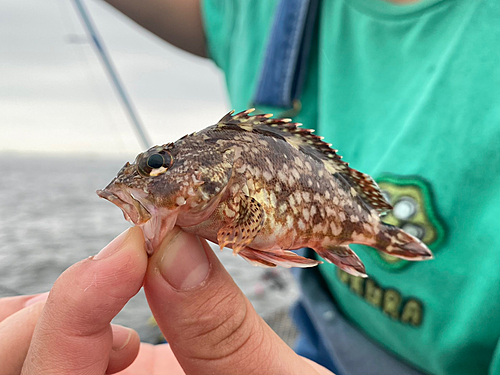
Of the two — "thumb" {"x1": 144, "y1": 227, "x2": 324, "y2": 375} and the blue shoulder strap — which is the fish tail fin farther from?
the blue shoulder strap

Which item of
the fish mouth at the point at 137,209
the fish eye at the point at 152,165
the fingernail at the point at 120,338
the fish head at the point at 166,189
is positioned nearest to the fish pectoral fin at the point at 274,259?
the fish head at the point at 166,189

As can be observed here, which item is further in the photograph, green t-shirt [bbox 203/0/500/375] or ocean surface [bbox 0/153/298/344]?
ocean surface [bbox 0/153/298/344]

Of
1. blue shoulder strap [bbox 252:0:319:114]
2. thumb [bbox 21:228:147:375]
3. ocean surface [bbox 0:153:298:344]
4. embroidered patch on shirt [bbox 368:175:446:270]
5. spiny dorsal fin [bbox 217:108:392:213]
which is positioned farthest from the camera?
ocean surface [bbox 0:153:298:344]

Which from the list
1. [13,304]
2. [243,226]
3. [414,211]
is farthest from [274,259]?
[13,304]

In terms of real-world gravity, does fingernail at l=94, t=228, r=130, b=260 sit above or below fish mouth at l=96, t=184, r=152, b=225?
below

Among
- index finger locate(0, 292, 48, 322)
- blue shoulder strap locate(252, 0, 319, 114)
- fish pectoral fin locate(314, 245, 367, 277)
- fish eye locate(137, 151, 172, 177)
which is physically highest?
blue shoulder strap locate(252, 0, 319, 114)

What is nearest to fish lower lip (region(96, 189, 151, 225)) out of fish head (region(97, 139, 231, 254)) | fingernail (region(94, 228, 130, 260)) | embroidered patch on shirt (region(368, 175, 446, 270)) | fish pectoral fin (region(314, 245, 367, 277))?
fish head (region(97, 139, 231, 254))

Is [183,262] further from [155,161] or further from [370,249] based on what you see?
[370,249]

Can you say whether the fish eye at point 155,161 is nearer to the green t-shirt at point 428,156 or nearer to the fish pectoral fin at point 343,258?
the fish pectoral fin at point 343,258
